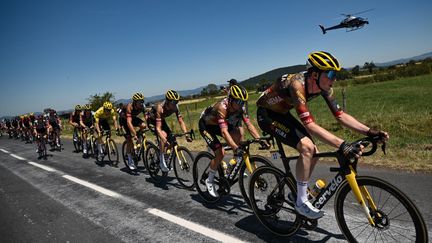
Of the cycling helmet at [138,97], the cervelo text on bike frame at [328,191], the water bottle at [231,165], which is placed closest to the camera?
the cervelo text on bike frame at [328,191]

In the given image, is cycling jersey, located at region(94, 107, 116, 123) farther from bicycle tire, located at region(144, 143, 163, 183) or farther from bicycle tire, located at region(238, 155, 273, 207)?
bicycle tire, located at region(238, 155, 273, 207)

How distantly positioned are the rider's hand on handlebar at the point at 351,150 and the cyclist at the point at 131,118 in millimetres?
6516

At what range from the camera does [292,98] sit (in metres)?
3.79

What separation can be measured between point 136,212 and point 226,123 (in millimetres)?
2409

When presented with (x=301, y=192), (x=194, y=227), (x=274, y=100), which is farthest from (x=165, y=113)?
(x=301, y=192)

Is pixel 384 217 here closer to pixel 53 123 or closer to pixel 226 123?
pixel 226 123

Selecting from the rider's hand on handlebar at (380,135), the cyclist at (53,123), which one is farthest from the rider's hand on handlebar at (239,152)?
the cyclist at (53,123)

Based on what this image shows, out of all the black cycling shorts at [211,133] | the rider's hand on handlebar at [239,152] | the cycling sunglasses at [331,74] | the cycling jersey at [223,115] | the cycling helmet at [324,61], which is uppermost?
the cycling helmet at [324,61]

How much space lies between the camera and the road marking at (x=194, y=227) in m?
4.27

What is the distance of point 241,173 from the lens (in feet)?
16.3

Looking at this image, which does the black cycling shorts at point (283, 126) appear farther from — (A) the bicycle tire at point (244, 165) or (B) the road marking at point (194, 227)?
(B) the road marking at point (194, 227)

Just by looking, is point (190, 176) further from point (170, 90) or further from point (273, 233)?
point (273, 233)

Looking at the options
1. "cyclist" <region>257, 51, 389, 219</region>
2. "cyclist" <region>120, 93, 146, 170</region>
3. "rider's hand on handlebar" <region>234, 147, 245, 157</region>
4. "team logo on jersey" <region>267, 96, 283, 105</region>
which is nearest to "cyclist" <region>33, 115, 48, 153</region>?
"cyclist" <region>120, 93, 146, 170</region>

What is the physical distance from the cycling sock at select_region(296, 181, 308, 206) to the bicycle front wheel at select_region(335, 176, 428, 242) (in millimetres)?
411
